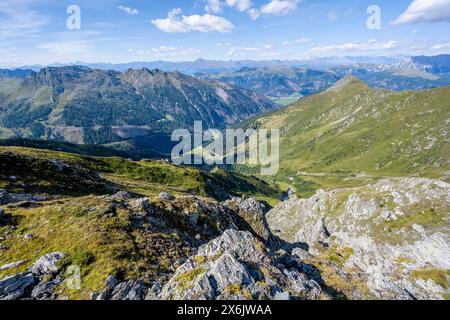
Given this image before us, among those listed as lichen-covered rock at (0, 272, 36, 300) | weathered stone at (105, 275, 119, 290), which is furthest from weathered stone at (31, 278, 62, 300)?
weathered stone at (105, 275, 119, 290)

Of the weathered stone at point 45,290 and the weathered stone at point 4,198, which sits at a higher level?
the weathered stone at point 4,198

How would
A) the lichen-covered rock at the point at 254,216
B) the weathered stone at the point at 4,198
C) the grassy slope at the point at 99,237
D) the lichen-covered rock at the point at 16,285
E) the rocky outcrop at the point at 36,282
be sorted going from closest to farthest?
the lichen-covered rock at the point at 16,285 → the rocky outcrop at the point at 36,282 → the grassy slope at the point at 99,237 → the weathered stone at the point at 4,198 → the lichen-covered rock at the point at 254,216

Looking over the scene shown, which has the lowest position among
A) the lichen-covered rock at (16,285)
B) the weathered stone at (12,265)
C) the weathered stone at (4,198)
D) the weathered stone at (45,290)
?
the weathered stone at (45,290)

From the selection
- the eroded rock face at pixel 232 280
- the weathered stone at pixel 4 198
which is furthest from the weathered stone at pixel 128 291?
the weathered stone at pixel 4 198

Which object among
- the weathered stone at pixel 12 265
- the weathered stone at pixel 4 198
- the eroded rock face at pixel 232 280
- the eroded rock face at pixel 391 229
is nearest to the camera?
the eroded rock face at pixel 232 280

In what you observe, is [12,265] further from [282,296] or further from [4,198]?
[282,296]

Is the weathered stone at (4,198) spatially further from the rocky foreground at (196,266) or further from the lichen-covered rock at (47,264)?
the lichen-covered rock at (47,264)

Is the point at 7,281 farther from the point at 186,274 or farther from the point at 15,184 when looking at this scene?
the point at 15,184
